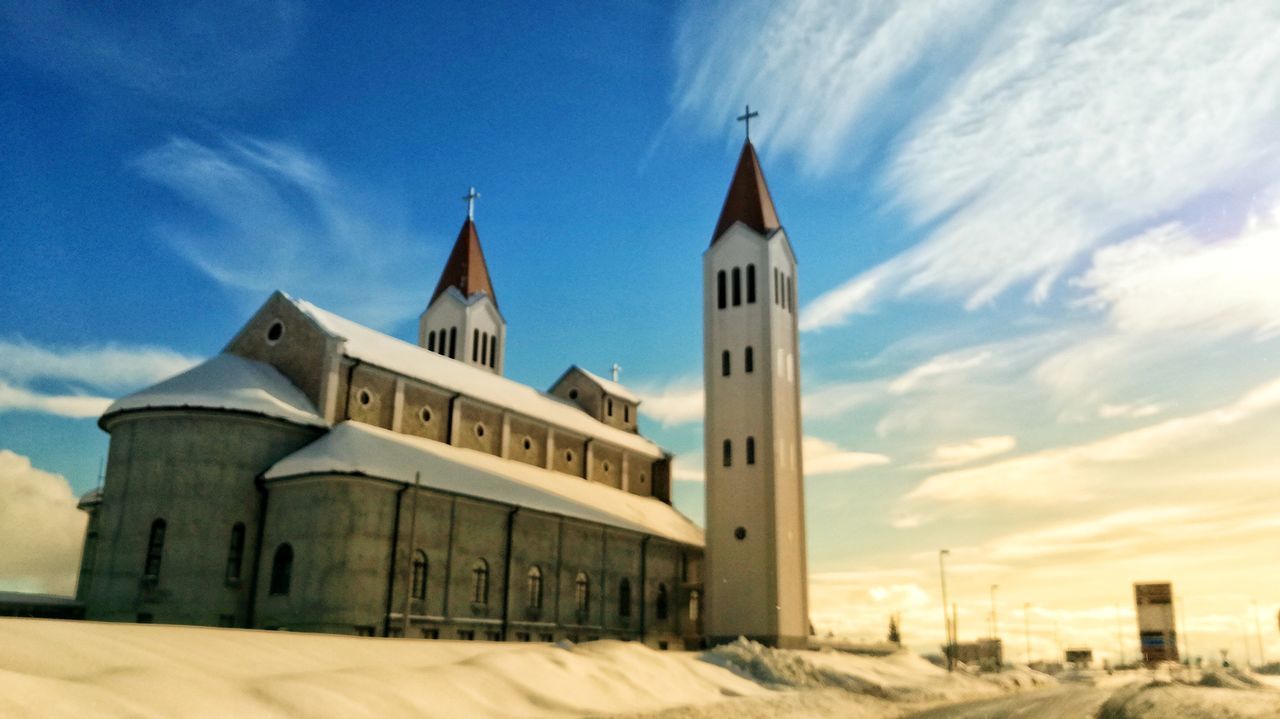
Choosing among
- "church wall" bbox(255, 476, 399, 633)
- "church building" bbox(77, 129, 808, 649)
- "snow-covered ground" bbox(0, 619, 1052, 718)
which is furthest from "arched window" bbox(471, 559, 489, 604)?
"snow-covered ground" bbox(0, 619, 1052, 718)

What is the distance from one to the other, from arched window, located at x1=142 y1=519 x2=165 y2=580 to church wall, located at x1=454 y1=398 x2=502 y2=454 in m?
14.2

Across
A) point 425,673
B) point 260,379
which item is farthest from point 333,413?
point 425,673

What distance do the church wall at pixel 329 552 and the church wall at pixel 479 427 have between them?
9848 millimetres

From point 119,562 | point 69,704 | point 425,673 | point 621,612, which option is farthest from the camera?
point 621,612

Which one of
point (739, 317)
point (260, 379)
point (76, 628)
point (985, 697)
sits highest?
point (739, 317)

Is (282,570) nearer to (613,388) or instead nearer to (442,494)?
(442,494)

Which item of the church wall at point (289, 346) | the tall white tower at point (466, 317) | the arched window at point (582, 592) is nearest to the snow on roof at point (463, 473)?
the church wall at point (289, 346)

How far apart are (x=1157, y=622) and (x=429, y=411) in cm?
8846

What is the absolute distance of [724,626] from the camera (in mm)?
51625

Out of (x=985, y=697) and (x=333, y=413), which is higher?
(x=333, y=413)

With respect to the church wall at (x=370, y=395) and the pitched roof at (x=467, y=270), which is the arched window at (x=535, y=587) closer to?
the church wall at (x=370, y=395)

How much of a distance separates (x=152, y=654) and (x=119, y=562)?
19.7 meters

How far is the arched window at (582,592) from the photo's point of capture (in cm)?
4747

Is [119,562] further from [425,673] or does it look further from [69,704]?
[69,704]
